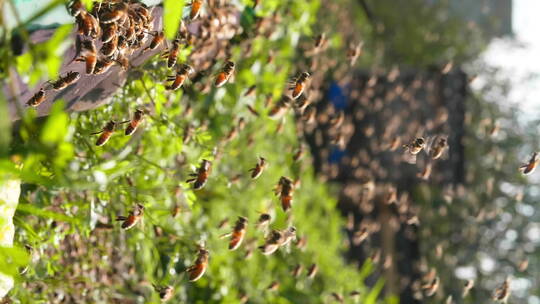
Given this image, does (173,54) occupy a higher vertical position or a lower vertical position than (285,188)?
higher

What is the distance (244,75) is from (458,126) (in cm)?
533

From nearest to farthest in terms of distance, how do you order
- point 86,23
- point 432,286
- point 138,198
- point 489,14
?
point 86,23
point 138,198
point 432,286
point 489,14

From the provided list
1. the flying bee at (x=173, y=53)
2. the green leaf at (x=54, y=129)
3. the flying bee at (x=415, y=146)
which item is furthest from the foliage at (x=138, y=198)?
the flying bee at (x=415, y=146)

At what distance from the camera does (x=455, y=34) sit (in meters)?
9.86

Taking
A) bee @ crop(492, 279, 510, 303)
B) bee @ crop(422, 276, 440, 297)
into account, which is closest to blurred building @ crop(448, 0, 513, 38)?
bee @ crop(422, 276, 440, 297)

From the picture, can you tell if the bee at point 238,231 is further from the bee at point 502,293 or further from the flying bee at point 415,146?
the bee at point 502,293

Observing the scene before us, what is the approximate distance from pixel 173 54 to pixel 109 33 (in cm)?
28

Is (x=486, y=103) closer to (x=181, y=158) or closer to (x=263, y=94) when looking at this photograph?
(x=263, y=94)

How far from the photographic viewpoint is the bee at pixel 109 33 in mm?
1301

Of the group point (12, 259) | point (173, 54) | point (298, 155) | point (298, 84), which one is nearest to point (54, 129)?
point (12, 259)

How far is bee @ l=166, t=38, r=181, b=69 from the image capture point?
1561 mm

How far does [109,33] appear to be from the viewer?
1.30 m

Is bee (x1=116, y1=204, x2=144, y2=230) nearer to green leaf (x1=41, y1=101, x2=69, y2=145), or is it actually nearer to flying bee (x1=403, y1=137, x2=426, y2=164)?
flying bee (x1=403, y1=137, x2=426, y2=164)

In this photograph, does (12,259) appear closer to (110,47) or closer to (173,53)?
(110,47)
